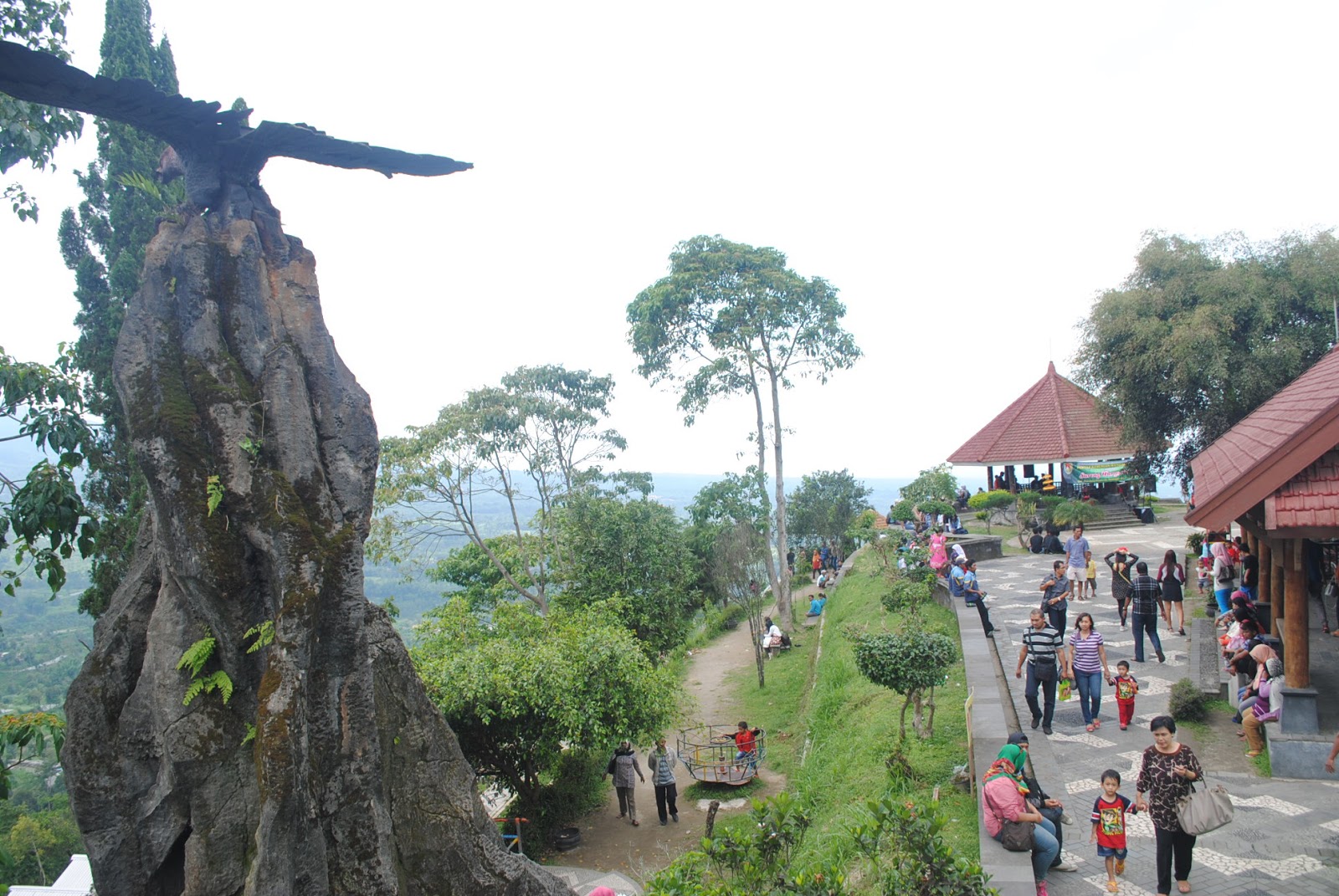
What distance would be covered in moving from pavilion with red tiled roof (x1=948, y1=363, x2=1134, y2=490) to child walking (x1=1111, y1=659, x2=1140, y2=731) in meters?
19.7

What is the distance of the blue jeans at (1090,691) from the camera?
32.2ft

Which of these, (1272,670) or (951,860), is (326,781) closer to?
(951,860)

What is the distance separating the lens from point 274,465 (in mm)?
5309

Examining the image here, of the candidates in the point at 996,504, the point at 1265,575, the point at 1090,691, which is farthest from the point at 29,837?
the point at 996,504

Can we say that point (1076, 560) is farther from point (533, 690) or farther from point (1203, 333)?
point (533, 690)

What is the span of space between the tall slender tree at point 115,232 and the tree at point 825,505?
28.6 m

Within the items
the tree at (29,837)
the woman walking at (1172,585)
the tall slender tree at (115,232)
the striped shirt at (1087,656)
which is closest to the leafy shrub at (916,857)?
the striped shirt at (1087,656)

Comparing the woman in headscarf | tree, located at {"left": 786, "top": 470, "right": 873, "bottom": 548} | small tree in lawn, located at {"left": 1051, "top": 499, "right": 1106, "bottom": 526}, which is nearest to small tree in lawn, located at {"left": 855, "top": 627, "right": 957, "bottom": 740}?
the woman in headscarf

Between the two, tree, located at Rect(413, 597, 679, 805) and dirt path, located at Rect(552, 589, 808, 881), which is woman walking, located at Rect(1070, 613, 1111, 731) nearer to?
dirt path, located at Rect(552, 589, 808, 881)

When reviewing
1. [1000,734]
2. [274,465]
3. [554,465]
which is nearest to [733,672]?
[554,465]

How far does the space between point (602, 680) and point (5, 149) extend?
957cm

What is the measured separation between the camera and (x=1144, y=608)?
11945 mm

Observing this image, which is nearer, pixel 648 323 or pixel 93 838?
pixel 93 838

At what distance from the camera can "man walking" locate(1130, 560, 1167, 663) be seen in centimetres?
1180
